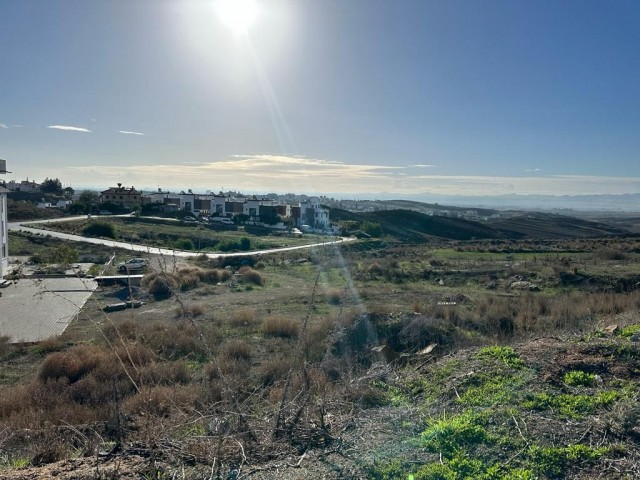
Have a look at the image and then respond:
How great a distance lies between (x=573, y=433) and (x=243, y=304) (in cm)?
1776

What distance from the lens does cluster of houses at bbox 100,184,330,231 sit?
77.5 metres

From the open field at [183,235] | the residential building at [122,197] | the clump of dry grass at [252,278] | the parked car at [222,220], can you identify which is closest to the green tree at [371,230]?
the open field at [183,235]

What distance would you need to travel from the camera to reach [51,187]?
11388cm

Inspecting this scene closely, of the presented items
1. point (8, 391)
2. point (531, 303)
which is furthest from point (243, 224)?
point (8, 391)

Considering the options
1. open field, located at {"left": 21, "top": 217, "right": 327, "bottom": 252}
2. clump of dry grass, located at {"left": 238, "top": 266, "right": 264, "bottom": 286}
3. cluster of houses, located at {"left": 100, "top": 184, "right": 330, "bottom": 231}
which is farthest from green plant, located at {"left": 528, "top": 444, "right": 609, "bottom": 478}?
cluster of houses, located at {"left": 100, "top": 184, "right": 330, "bottom": 231}

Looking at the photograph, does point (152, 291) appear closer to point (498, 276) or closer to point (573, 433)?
point (498, 276)

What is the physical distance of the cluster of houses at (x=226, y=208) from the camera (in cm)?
7747

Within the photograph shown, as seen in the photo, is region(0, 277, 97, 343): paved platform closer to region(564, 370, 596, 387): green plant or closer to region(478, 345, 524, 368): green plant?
region(478, 345, 524, 368): green plant

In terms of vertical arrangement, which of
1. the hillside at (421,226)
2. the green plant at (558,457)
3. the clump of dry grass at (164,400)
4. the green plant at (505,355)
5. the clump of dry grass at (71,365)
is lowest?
the hillside at (421,226)

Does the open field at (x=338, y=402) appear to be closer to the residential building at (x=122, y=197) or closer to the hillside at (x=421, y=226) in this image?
the hillside at (x=421, y=226)

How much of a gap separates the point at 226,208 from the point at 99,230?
117 ft

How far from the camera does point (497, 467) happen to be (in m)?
4.38

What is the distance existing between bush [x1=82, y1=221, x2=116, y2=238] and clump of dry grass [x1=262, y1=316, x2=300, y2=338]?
4128 centimetres

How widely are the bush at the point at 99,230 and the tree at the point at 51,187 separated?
6707 centimetres
